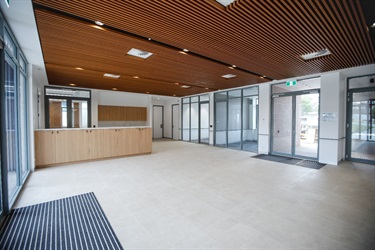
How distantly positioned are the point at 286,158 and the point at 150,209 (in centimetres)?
613

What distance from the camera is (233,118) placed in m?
10.1

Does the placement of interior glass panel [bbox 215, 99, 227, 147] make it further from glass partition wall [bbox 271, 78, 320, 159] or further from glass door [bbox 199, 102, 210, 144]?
glass partition wall [bbox 271, 78, 320, 159]

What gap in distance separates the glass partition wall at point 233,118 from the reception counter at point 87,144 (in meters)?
4.32

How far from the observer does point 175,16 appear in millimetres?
2898

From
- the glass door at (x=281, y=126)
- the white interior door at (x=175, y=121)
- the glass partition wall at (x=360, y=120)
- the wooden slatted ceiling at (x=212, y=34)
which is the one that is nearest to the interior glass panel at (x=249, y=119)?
the glass door at (x=281, y=126)

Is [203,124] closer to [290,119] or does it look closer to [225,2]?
[290,119]

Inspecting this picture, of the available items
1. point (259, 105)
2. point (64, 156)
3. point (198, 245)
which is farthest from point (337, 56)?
point (64, 156)

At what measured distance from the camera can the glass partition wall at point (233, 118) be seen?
9805 mm

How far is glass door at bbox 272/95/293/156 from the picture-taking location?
7.95 metres

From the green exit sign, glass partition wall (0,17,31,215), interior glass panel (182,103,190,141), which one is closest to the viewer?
glass partition wall (0,17,31,215)

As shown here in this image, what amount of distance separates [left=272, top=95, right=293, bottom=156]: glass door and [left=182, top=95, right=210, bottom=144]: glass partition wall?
414 centimetres

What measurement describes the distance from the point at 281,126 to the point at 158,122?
9.21 m

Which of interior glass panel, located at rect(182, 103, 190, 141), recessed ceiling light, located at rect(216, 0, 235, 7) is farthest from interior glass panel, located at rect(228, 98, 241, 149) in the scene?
recessed ceiling light, located at rect(216, 0, 235, 7)

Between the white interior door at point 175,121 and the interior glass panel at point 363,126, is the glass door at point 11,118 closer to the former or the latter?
the white interior door at point 175,121
